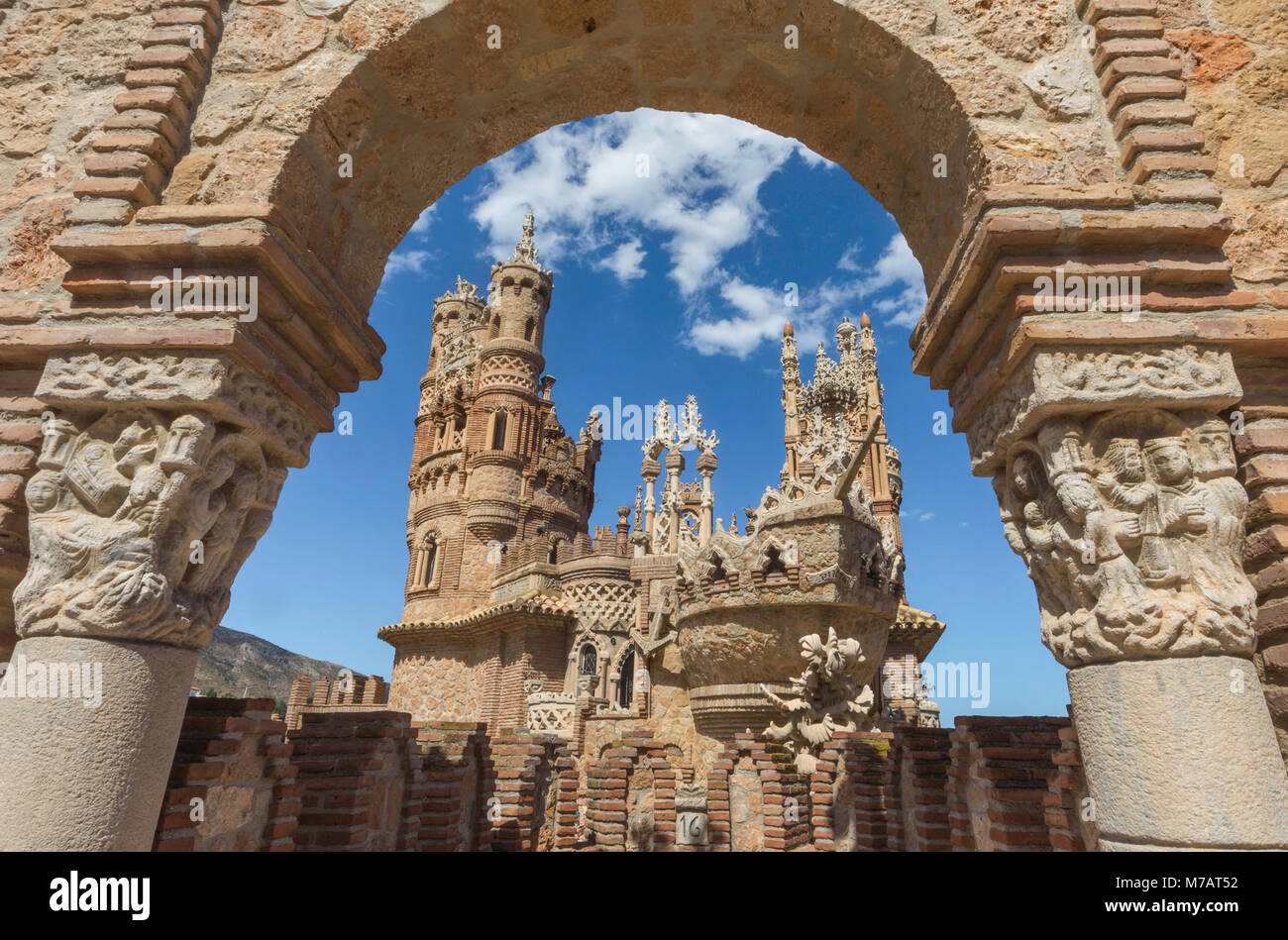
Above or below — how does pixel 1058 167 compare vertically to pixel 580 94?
below

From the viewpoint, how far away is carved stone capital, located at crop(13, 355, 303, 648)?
221 centimetres

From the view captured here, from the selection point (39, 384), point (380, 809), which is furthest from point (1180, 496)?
point (380, 809)

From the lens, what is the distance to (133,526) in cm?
225

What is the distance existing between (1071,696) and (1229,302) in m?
1.38

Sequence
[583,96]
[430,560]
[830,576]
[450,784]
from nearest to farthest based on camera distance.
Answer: [583,96], [450,784], [830,576], [430,560]

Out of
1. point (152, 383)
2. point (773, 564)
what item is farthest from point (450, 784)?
point (773, 564)

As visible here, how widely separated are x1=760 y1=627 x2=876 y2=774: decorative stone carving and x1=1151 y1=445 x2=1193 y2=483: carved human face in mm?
7112

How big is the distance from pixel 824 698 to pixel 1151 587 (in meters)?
7.47

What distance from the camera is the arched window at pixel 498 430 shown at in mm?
29422

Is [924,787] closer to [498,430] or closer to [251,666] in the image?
[498,430]

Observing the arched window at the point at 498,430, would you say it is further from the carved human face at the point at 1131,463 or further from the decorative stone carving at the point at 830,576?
the carved human face at the point at 1131,463

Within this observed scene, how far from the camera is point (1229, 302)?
229 cm

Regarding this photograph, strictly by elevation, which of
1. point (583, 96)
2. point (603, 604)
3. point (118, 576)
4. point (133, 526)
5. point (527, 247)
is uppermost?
point (527, 247)

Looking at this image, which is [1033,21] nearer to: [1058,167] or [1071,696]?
[1058,167]
